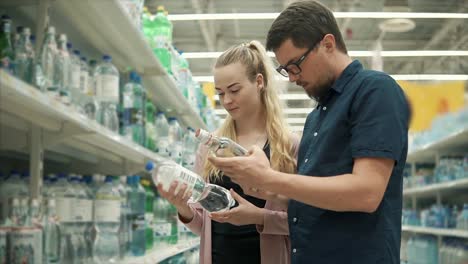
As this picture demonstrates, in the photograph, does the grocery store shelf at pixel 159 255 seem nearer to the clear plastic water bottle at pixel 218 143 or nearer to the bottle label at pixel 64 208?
the bottle label at pixel 64 208

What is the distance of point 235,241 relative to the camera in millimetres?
2090

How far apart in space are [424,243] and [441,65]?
554cm

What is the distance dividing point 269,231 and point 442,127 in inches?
196

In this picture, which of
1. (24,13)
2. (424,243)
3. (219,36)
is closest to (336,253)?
(24,13)

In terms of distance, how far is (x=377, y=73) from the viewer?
5.12 ft

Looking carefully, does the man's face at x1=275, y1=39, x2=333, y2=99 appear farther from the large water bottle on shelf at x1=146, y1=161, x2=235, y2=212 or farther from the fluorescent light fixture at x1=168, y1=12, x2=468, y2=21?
the fluorescent light fixture at x1=168, y1=12, x2=468, y2=21

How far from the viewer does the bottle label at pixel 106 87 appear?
2588 mm

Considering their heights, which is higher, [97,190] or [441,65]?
[441,65]

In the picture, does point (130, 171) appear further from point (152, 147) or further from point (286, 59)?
point (286, 59)

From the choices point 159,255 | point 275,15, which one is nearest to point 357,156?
point 159,255

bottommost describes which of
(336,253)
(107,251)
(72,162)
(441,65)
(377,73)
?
(107,251)

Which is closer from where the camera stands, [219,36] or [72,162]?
[72,162]

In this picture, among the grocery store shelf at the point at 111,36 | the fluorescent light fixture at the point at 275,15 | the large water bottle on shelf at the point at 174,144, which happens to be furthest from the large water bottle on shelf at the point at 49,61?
the fluorescent light fixture at the point at 275,15

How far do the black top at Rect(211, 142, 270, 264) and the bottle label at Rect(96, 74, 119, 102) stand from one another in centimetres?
79
